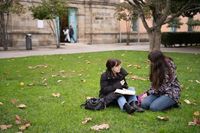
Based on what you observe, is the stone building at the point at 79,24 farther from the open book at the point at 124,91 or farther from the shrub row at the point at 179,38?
the open book at the point at 124,91

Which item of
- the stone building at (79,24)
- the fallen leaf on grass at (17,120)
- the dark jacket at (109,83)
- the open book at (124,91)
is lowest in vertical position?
the fallen leaf on grass at (17,120)

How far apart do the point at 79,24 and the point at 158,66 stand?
2932 centimetres

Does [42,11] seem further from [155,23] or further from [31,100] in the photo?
[31,100]

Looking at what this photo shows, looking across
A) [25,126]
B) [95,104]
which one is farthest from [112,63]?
[25,126]

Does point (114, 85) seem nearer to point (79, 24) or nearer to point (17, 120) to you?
point (17, 120)

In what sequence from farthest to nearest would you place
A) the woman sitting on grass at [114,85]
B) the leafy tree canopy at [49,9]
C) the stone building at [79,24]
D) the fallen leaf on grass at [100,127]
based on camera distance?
the stone building at [79,24]
the leafy tree canopy at [49,9]
the woman sitting on grass at [114,85]
the fallen leaf on grass at [100,127]

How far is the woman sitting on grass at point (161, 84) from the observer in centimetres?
694

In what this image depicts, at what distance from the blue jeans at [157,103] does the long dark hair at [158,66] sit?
0.83 ft

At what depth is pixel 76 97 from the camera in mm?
8281

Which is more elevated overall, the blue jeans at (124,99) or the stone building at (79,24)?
the stone building at (79,24)

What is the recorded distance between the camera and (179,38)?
30.2 m

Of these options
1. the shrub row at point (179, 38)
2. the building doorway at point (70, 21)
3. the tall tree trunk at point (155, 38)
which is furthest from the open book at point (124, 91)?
the building doorway at point (70, 21)

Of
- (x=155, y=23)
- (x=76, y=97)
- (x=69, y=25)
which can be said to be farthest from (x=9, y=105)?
(x=69, y=25)

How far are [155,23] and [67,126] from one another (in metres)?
14.0
